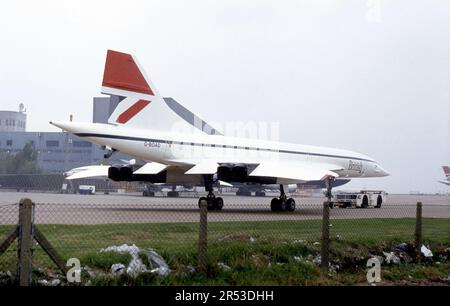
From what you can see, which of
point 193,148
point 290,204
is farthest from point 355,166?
point 193,148

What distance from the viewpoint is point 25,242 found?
828 cm

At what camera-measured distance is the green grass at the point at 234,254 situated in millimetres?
9828

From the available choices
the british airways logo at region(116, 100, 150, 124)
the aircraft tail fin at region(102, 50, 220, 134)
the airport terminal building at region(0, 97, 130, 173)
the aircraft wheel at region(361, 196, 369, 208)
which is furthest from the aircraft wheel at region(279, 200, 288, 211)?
the airport terminal building at region(0, 97, 130, 173)

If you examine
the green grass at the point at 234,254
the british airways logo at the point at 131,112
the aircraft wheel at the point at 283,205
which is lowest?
the aircraft wheel at the point at 283,205

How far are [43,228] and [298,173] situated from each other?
17080 mm

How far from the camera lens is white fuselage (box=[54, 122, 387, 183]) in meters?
26.6

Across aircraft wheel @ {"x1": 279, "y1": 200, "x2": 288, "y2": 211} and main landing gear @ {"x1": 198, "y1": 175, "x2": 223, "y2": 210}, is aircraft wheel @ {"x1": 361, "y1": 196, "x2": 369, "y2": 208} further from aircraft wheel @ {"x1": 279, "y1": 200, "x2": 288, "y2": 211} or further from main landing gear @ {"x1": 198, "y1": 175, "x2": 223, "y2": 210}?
main landing gear @ {"x1": 198, "y1": 175, "x2": 223, "y2": 210}

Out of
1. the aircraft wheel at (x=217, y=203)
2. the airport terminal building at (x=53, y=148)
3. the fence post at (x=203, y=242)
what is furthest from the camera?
the airport terminal building at (x=53, y=148)

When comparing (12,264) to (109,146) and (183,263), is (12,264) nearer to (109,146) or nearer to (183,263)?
(183,263)

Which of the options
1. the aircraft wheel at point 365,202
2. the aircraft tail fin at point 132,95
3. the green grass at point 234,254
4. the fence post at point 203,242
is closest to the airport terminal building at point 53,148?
the aircraft wheel at point 365,202

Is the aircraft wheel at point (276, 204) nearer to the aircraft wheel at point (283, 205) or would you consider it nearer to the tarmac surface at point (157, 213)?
the aircraft wheel at point (283, 205)

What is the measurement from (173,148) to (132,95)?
10.8ft

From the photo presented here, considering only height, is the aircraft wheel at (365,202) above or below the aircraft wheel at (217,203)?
below
